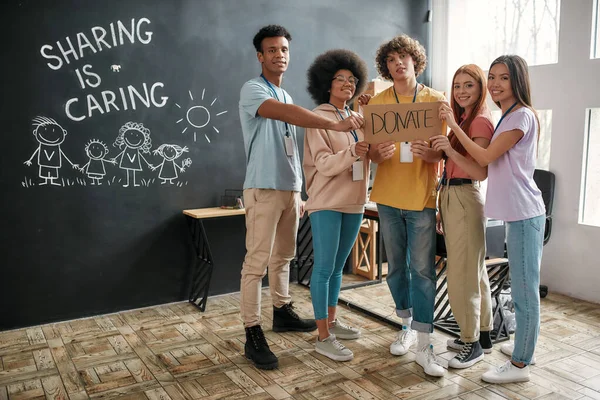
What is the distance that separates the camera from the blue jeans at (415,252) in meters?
2.60

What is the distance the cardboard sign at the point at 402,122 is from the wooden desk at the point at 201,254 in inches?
56.6

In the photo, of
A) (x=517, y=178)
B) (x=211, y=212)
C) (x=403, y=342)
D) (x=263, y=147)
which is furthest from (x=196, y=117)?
(x=517, y=178)

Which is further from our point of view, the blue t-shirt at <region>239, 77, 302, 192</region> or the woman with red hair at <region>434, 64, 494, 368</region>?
the blue t-shirt at <region>239, 77, 302, 192</region>

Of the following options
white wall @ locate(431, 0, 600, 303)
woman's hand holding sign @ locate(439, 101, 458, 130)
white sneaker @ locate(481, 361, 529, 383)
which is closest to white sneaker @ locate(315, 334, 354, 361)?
white sneaker @ locate(481, 361, 529, 383)

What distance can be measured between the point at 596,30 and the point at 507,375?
98.3 inches

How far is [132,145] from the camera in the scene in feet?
11.7

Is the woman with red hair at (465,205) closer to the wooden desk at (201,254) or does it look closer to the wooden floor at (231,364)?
the wooden floor at (231,364)

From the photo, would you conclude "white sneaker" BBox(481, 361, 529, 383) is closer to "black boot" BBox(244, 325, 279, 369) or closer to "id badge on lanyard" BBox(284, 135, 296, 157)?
"black boot" BBox(244, 325, 279, 369)

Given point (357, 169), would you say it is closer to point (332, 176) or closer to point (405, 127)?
point (332, 176)

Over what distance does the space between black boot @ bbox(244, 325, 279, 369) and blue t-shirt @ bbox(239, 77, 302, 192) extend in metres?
0.77

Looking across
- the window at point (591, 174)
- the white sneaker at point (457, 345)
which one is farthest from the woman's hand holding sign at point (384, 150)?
the window at point (591, 174)

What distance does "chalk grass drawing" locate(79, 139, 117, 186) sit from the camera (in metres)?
3.43

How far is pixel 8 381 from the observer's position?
8.55 ft

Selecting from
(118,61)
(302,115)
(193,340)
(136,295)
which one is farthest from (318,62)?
(136,295)
